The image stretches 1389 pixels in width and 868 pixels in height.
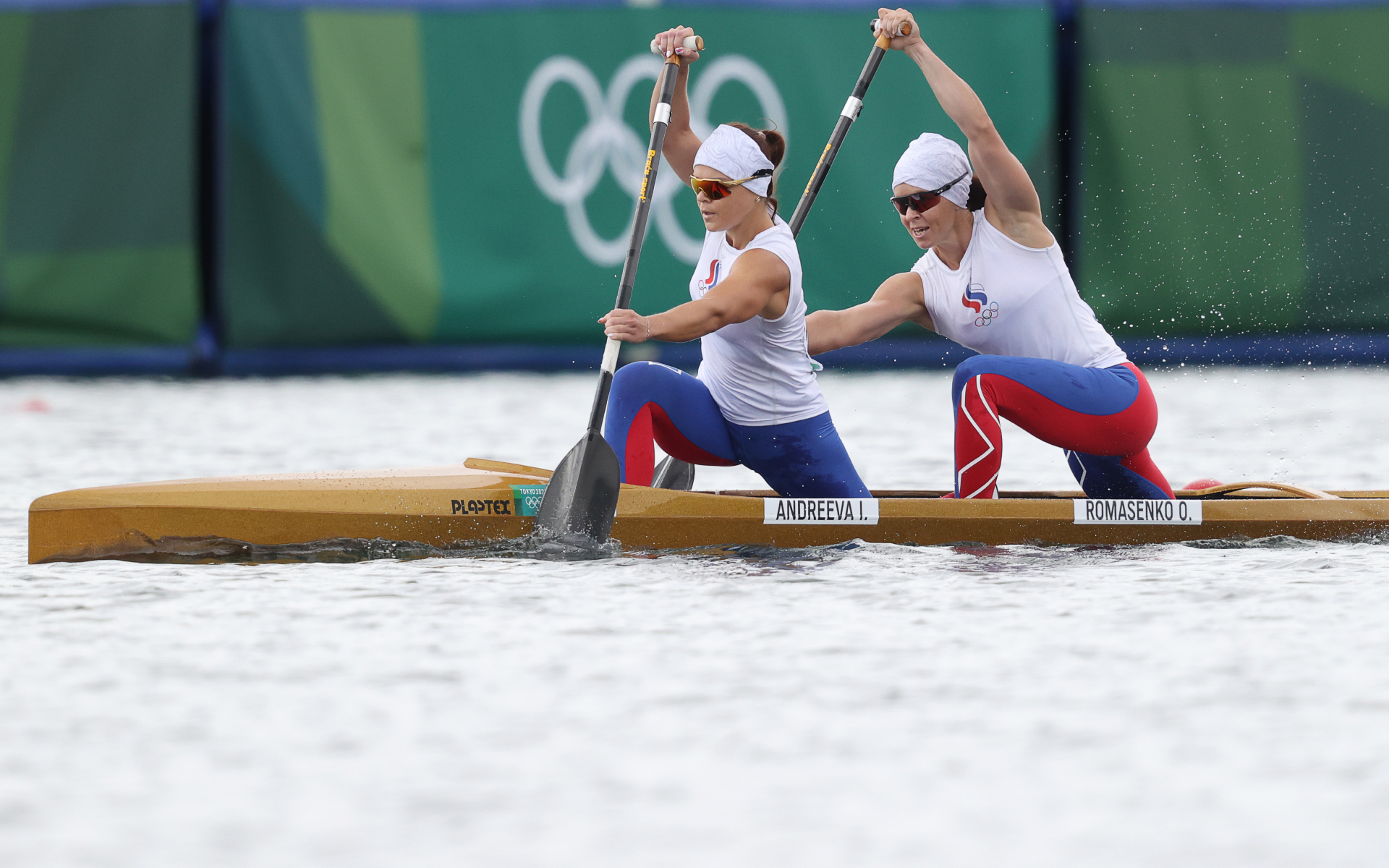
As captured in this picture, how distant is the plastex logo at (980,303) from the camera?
18.8 ft

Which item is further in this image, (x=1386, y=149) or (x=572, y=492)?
(x=1386, y=149)

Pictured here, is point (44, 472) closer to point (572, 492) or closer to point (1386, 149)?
point (572, 492)

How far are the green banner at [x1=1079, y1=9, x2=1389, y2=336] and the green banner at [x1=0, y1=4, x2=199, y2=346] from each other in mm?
5204

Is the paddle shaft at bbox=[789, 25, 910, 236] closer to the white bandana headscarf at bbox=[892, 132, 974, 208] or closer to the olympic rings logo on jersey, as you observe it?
the white bandana headscarf at bbox=[892, 132, 974, 208]

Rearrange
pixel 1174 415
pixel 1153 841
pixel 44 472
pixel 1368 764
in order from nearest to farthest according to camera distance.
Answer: pixel 1153 841
pixel 1368 764
pixel 44 472
pixel 1174 415

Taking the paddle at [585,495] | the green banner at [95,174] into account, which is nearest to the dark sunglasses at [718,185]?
the paddle at [585,495]

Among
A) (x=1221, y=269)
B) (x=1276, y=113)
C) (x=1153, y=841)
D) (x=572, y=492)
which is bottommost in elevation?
(x=1153, y=841)

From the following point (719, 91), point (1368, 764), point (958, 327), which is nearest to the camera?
point (1368, 764)

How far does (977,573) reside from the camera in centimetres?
518

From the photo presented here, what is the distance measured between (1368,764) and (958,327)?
2755 mm

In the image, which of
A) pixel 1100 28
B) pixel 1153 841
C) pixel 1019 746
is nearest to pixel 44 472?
pixel 1019 746

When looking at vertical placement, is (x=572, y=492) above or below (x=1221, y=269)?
below

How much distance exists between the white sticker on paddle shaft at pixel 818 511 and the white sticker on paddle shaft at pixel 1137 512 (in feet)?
1.96

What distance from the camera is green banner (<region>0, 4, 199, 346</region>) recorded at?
11.1 metres
